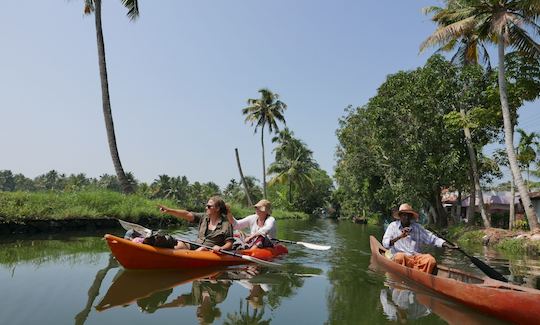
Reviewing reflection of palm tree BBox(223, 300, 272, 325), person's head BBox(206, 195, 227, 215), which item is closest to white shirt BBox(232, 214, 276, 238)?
person's head BBox(206, 195, 227, 215)

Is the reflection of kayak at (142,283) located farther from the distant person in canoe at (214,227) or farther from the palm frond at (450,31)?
the palm frond at (450,31)

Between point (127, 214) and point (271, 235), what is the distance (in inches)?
273

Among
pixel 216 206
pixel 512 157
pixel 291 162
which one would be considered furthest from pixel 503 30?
pixel 291 162

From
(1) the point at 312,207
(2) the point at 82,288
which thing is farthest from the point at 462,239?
(1) the point at 312,207

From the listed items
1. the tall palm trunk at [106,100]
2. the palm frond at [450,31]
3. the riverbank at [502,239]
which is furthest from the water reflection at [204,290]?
the palm frond at [450,31]

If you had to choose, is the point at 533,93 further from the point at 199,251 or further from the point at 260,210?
the point at 199,251

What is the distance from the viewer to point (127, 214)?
48.0 feet

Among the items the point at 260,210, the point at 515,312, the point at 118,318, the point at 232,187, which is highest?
the point at 232,187

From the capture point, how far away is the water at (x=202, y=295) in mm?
4883

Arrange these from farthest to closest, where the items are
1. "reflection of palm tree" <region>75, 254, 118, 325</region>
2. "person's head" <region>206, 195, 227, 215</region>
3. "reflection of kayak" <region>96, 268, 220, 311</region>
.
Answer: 1. "person's head" <region>206, 195, 227, 215</region>
2. "reflection of kayak" <region>96, 268, 220, 311</region>
3. "reflection of palm tree" <region>75, 254, 118, 325</region>

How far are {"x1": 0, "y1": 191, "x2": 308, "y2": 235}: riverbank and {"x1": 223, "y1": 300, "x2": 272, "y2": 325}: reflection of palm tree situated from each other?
8373 mm

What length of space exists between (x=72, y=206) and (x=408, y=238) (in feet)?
34.0

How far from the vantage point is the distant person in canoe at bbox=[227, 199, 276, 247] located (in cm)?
932

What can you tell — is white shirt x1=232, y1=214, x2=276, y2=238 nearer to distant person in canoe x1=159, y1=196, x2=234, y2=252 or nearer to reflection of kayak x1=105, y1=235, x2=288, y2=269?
distant person in canoe x1=159, y1=196, x2=234, y2=252
